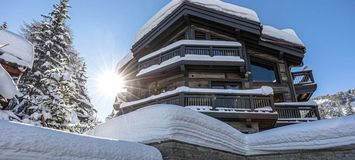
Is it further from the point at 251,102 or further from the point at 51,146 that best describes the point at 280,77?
the point at 51,146

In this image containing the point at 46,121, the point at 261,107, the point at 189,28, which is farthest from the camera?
the point at 189,28

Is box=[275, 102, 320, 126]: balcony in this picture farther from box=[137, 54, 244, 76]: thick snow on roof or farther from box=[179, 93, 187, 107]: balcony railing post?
box=[179, 93, 187, 107]: balcony railing post

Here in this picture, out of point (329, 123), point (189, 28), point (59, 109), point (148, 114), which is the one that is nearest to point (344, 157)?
point (329, 123)

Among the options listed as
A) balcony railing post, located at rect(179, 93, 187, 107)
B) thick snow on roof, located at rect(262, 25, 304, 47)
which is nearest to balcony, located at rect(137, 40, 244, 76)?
balcony railing post, located at rect(179, 93, 187, 107)

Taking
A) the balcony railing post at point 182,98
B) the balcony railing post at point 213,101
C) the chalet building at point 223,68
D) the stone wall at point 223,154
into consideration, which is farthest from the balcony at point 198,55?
the stone wall at point 223,154

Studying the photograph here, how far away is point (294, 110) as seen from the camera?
13.6 meters

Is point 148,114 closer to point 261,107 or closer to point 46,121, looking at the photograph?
point 261,107

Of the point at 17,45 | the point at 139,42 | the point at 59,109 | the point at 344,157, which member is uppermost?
the point at 139,42

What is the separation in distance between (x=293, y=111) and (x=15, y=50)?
14192 mm

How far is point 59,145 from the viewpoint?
14.1 ft

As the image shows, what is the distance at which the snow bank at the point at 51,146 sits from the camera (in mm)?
3848

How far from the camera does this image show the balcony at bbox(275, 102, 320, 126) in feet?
43.8

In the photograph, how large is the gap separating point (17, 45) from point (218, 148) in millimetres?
11602

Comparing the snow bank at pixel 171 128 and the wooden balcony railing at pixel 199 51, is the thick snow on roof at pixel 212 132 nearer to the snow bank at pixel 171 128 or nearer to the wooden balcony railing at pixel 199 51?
the snow bank at pixel 171 128
